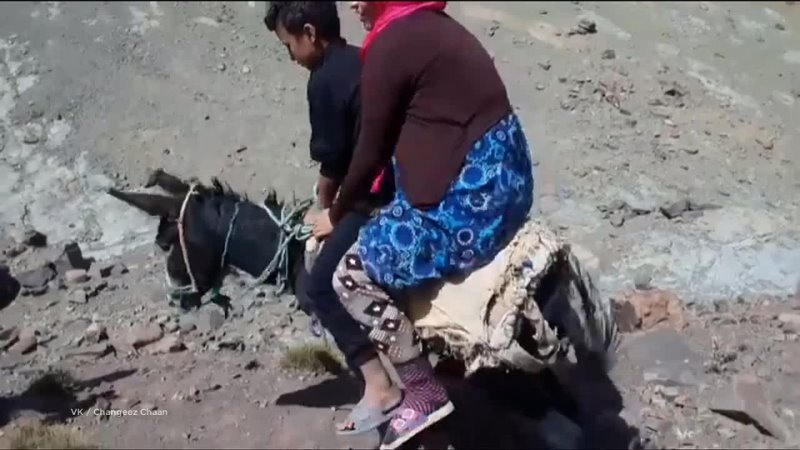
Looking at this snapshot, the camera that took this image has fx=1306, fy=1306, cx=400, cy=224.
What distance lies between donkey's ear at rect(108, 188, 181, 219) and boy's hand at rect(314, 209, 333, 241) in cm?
74

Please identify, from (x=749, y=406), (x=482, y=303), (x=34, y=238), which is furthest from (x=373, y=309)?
(x=34, y=238)

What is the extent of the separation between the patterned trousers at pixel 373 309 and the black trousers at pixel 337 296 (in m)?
0.08

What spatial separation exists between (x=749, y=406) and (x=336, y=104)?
1.67m

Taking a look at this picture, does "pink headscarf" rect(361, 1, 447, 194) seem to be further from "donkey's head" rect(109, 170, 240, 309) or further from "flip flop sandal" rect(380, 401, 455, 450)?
"donkey's head" rect(109, 170, 240, 309)

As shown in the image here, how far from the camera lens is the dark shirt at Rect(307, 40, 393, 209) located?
3.88 metres

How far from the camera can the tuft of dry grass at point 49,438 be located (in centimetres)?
399

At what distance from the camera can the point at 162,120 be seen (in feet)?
19.3

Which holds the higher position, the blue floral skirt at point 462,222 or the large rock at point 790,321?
the blue floral skirt at point 462,222

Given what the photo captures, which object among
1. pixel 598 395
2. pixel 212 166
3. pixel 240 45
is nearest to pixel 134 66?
pixel 240 45

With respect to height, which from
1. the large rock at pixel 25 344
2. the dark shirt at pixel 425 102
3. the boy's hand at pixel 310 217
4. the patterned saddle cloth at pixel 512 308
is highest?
the dark shirt at pixel 425 102

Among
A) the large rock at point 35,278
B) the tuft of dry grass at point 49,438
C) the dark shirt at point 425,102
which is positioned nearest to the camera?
the dark shirt at point 425,102

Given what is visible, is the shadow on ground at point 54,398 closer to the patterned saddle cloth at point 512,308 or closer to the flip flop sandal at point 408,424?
the flip flop sandal at point 408,424

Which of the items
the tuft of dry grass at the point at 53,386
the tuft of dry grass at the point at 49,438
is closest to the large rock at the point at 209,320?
the tuft of dry grass at the point at 53,386

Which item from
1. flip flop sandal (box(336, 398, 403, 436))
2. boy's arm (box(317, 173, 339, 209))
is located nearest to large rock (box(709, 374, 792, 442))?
flip flop sandal (box(336, 398, 403, 436))
